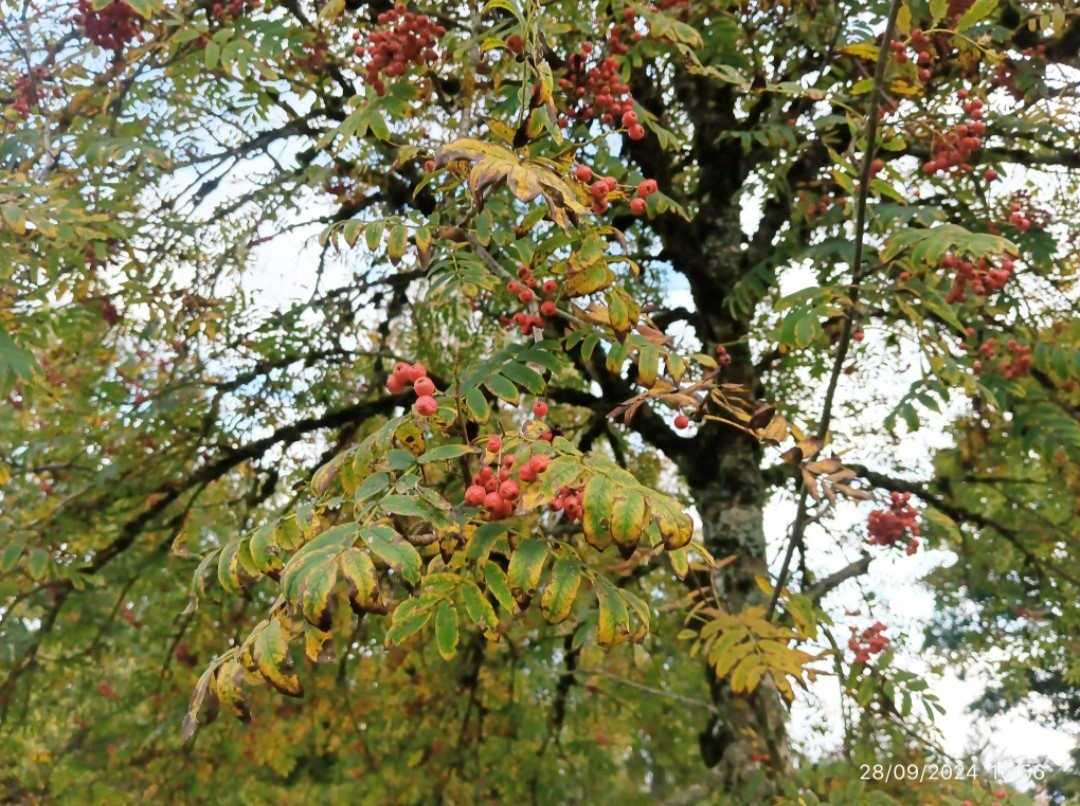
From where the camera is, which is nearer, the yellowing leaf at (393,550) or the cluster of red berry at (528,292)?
the yellowing leaf at (393,550)

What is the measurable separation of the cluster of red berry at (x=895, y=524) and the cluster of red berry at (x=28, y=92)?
4.12m

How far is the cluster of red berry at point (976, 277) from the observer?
10.2ft

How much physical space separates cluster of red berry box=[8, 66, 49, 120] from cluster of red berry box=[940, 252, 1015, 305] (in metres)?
3.90

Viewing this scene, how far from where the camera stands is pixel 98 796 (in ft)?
14.3

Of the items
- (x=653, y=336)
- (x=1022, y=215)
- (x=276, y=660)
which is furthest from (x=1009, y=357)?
(x=276, y=660)

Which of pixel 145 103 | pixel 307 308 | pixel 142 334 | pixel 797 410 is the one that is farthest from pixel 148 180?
pixel 797 410

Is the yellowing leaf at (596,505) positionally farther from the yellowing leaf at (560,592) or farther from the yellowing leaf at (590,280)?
the yellowing leaf at (590,280)

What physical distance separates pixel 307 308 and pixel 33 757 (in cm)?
389

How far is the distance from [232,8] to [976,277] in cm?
339

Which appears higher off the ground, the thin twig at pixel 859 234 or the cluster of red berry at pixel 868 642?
the thin twig at pixel 859 234

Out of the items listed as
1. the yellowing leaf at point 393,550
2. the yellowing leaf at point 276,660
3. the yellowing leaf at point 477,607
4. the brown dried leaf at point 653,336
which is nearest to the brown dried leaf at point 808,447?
the brown dried leaf at point 653,336

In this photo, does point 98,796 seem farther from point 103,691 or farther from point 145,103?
point 145,103

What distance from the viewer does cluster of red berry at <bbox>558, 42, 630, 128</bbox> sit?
2754mm

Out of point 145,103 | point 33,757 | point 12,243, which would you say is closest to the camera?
point 12,243
